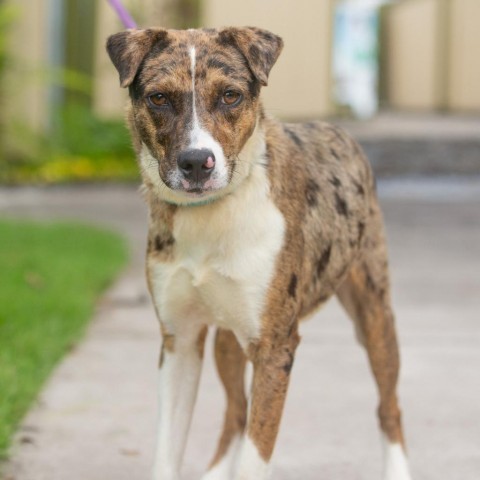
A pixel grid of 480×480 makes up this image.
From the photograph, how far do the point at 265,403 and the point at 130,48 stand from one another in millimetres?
1290

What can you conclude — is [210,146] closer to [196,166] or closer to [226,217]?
[196,166]

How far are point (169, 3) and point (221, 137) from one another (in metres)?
12.0

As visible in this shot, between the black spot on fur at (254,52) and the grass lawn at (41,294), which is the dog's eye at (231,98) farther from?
the grass lawn at (41,294)

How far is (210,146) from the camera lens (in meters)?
3.67

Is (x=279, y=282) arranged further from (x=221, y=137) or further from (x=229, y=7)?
(x=229, y=7)

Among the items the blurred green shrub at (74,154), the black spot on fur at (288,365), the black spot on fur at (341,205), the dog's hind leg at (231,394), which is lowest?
the blurred green shrub at (74,154)

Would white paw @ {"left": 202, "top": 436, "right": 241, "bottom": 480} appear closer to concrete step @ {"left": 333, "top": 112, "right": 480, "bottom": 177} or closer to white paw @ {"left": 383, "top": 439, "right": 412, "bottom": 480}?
white paw @ {"left": 383, "top": 439, "right": 412, "bottom": 480}

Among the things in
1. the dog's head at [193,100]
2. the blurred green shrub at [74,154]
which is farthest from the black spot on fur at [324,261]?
the blurred green shrub at [74,154]

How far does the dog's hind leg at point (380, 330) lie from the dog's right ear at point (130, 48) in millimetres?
1317

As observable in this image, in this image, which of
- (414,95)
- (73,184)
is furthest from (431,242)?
(414,95)

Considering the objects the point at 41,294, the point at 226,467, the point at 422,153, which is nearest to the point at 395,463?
the point at 226,467

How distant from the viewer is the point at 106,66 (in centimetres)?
1600

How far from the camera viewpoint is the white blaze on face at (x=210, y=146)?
12.0ft

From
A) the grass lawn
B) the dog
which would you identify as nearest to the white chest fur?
the dog
